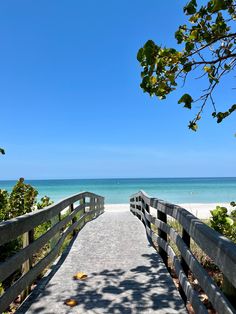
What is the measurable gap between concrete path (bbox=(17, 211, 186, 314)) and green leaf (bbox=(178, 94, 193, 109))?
2.36 metres

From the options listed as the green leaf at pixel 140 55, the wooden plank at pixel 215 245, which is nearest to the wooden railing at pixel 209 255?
the wooden plank at pixel 215 245

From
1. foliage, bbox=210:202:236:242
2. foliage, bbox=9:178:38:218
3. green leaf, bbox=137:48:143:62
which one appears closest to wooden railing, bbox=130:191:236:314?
green leaf, bbox=137:48:143:62

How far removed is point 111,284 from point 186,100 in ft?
8.99

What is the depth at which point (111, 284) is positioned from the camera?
5.16m

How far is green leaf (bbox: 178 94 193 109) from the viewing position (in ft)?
14.1

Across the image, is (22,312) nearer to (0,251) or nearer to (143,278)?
(143,278)

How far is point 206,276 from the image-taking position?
131 inches

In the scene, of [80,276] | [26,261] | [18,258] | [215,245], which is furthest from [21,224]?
[215,245]

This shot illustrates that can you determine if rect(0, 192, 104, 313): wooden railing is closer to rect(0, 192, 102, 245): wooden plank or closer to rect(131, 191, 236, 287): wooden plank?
rect(0, 192, 102, 245): wooden plank

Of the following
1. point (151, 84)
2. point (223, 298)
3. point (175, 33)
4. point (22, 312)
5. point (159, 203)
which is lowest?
point (22, 312)

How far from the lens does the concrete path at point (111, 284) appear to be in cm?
432

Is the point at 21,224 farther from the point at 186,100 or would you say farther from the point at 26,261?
the point at 186,100

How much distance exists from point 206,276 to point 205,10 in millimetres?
3139

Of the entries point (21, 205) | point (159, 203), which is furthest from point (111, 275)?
point (21, 205)
